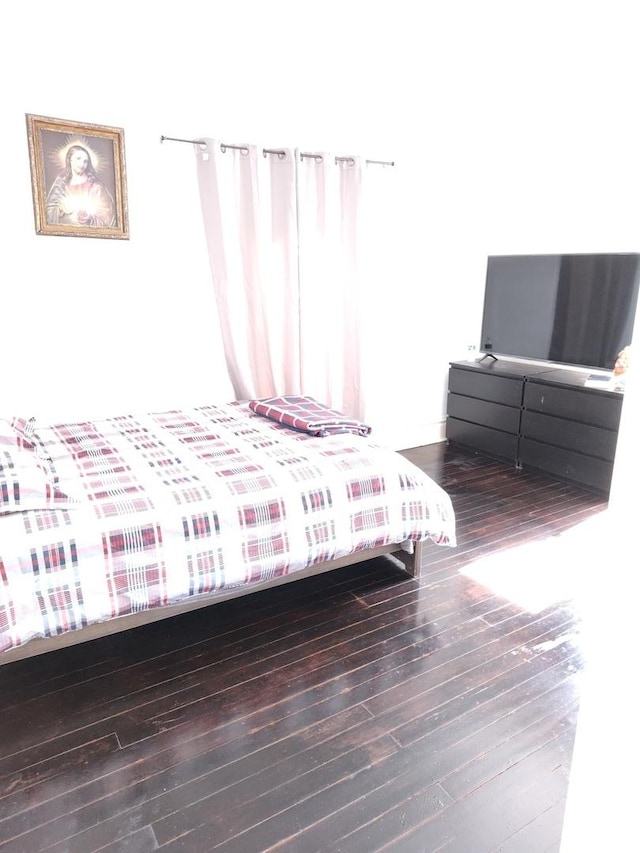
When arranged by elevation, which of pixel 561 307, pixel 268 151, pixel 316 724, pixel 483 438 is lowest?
pixel 316 724

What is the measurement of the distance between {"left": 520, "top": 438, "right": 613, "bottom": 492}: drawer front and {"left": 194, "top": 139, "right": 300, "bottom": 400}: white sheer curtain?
5.55 ft

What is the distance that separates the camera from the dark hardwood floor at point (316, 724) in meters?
1.44

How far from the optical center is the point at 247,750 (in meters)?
1.67

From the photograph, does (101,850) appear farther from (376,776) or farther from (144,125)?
(144,125)

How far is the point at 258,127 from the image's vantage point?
11.5 feet

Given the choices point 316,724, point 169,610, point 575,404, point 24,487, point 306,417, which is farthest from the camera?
point 575,404

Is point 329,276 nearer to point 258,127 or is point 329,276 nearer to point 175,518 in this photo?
point 258,127

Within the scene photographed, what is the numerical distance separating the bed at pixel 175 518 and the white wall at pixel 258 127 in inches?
32.7

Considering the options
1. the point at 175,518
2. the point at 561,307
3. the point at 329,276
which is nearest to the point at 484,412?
the point at 561,307

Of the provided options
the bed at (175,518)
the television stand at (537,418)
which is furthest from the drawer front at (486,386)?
the bed at (175,518)

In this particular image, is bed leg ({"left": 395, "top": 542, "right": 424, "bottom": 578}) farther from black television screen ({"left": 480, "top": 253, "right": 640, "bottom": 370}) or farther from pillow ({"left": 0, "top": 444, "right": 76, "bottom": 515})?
black television screen ({"left": 480, "top": 253, "right": 640, "bottom": 370})

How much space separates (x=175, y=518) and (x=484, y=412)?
292 cm

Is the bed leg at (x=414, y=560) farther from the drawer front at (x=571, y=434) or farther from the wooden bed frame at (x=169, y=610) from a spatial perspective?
the drawer front at (x=571, y=434)

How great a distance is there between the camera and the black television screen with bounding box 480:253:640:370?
352 cm
